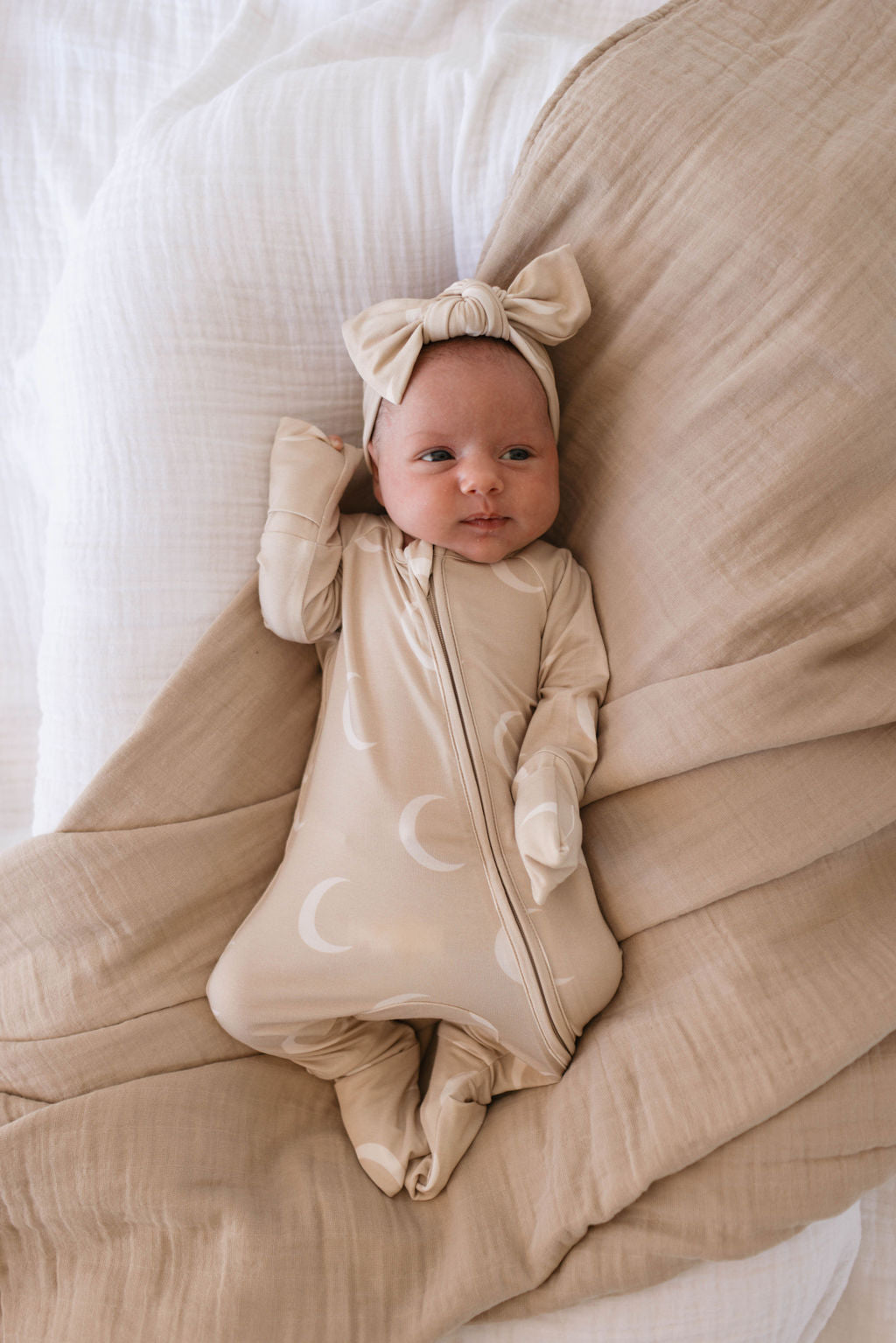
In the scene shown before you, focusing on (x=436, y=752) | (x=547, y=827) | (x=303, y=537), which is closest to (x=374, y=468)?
(x=303, y=537)

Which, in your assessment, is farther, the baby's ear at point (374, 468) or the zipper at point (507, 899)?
the baby's ear at point (374, 468)

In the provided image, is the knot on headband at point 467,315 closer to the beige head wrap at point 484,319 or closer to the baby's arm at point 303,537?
the beige head wrap at point 484,319

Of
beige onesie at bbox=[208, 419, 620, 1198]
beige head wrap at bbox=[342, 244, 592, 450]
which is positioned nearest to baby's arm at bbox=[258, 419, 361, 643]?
beige onesie at bbox=[208, 419, 620, 1198]

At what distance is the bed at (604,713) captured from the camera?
92cm

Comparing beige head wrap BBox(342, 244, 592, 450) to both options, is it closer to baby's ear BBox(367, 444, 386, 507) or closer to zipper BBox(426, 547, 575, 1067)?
baby's ear BBox(367, 444, 386, 507)

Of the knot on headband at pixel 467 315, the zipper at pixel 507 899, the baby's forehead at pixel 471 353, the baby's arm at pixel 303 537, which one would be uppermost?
the knot on headband at pixel 467 315

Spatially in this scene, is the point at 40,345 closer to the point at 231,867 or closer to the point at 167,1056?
the point at 231,867

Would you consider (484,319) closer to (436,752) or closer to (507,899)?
(436,752)

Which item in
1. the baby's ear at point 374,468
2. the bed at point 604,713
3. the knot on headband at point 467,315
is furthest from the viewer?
the baby's ear at point 374,468

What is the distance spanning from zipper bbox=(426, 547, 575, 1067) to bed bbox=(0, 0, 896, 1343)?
0.15 feet

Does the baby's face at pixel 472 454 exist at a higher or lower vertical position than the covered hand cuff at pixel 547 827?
higher

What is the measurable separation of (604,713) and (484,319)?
44 cm

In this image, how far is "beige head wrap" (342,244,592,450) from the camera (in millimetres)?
1058

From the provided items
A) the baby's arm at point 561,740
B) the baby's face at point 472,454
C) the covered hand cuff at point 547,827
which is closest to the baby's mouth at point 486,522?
the baby's face at point 472,454
